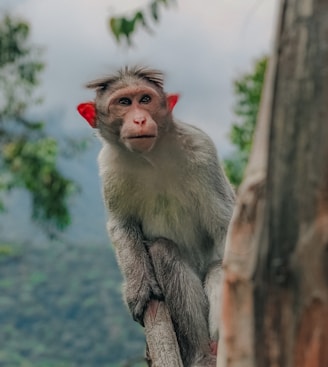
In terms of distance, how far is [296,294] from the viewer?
2.67m

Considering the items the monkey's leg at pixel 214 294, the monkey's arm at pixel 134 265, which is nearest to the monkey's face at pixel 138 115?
the monkey's arm at pixel 134 265

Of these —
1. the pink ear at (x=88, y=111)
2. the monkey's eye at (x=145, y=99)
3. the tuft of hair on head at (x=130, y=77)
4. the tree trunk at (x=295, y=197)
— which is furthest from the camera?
the pink ear at (x=88, y=111)

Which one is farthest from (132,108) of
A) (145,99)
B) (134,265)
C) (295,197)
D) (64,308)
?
(64,308)

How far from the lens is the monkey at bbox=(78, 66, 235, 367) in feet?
18.5

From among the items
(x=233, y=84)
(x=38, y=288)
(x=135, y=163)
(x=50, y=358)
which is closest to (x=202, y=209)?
(x=135, y=163)

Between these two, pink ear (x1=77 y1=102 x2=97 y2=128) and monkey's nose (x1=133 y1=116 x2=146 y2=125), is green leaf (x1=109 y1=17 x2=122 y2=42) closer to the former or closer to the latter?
monkey's nose (x1=133 y1=116 x2=146 y2=125)

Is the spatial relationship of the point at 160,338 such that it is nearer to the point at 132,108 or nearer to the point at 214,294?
the point at 214,294

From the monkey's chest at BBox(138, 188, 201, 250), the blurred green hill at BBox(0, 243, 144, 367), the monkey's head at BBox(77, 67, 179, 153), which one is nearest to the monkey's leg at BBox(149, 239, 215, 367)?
the monkey's chest at BBox(138, 188, 201, 250)

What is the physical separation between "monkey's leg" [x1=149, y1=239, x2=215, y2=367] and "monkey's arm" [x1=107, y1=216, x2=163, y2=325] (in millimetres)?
68

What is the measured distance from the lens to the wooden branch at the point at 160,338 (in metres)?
5.29

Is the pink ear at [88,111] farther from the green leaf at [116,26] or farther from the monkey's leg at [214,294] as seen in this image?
the green leaf at [116,26]

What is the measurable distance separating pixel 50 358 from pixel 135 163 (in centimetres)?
5325

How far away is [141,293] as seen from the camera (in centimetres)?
573

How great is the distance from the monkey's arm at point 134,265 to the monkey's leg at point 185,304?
68mm
